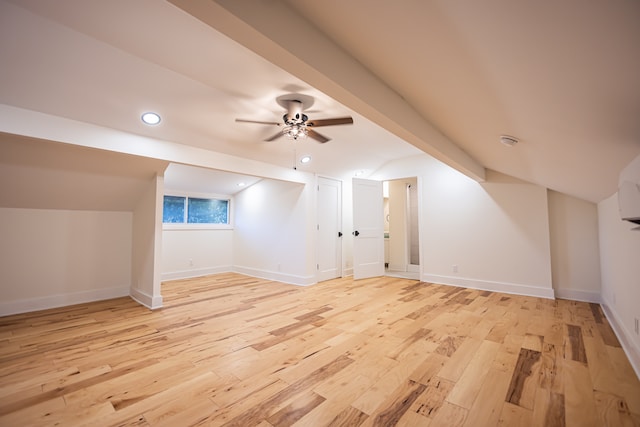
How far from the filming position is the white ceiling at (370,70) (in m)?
0.88

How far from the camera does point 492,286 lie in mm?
4387

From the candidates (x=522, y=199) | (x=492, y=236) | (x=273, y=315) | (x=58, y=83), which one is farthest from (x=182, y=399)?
(x=522, y=199)

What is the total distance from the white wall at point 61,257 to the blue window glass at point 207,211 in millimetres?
1619

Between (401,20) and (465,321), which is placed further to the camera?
(465,321)

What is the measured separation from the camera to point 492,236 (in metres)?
4.43

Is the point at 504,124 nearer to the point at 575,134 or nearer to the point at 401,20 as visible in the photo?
the point at 575,134

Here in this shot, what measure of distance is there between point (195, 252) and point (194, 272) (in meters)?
0.44

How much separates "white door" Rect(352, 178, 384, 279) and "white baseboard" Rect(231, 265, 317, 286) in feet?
3.38

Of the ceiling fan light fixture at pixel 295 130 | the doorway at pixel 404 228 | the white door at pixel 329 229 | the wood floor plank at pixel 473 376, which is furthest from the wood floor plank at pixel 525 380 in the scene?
the doorway at pixel 404 228

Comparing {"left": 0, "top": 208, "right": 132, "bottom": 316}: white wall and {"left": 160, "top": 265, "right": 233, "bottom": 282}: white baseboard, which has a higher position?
{"left": 0, "top": 208, "right": 132, "bottom": 316}: white wall

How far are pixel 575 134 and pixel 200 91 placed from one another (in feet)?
9.81

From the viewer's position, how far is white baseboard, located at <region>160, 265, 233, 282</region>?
214 inches

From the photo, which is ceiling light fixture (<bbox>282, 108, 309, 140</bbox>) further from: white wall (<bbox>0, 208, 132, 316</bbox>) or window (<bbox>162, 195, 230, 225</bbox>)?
window (<bbox>162, 195, 230, 225</bbox>)

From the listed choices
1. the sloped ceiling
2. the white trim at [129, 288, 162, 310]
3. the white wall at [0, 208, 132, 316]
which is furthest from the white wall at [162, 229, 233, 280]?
the sloped ceiling
